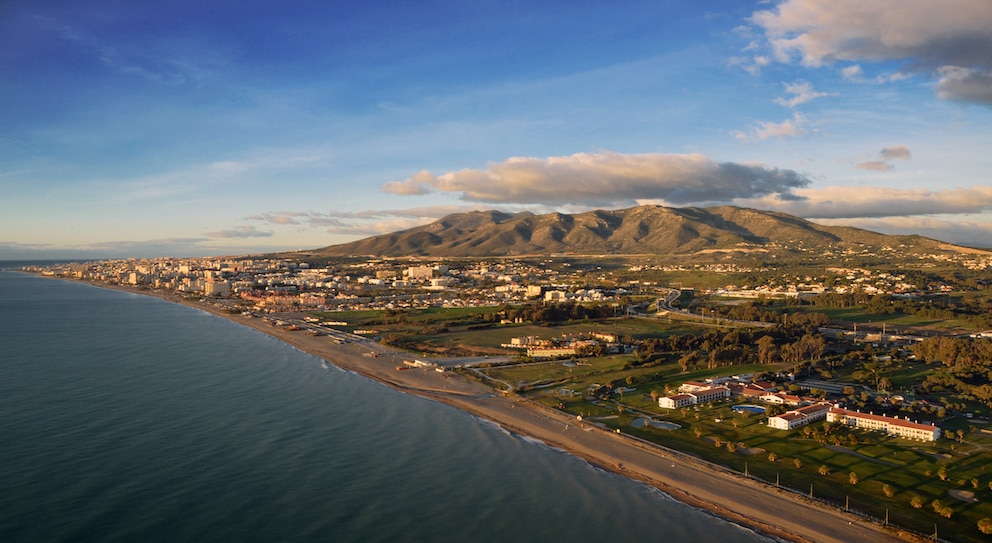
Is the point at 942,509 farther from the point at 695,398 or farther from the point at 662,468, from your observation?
the point at 695,398

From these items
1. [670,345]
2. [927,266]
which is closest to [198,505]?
[670,345]

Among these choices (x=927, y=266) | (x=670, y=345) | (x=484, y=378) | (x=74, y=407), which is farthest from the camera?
(x=927, y=266)

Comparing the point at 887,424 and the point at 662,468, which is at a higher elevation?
the point at 887,424

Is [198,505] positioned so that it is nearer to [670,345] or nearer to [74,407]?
[74,407]

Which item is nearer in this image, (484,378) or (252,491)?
(252,491)

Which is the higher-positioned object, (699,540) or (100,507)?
(100,507)

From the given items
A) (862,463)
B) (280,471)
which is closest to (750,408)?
(862,463)

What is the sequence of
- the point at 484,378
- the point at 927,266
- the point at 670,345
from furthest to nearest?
the point at 927,266 < the point at 670,345 < the point at 484,378
